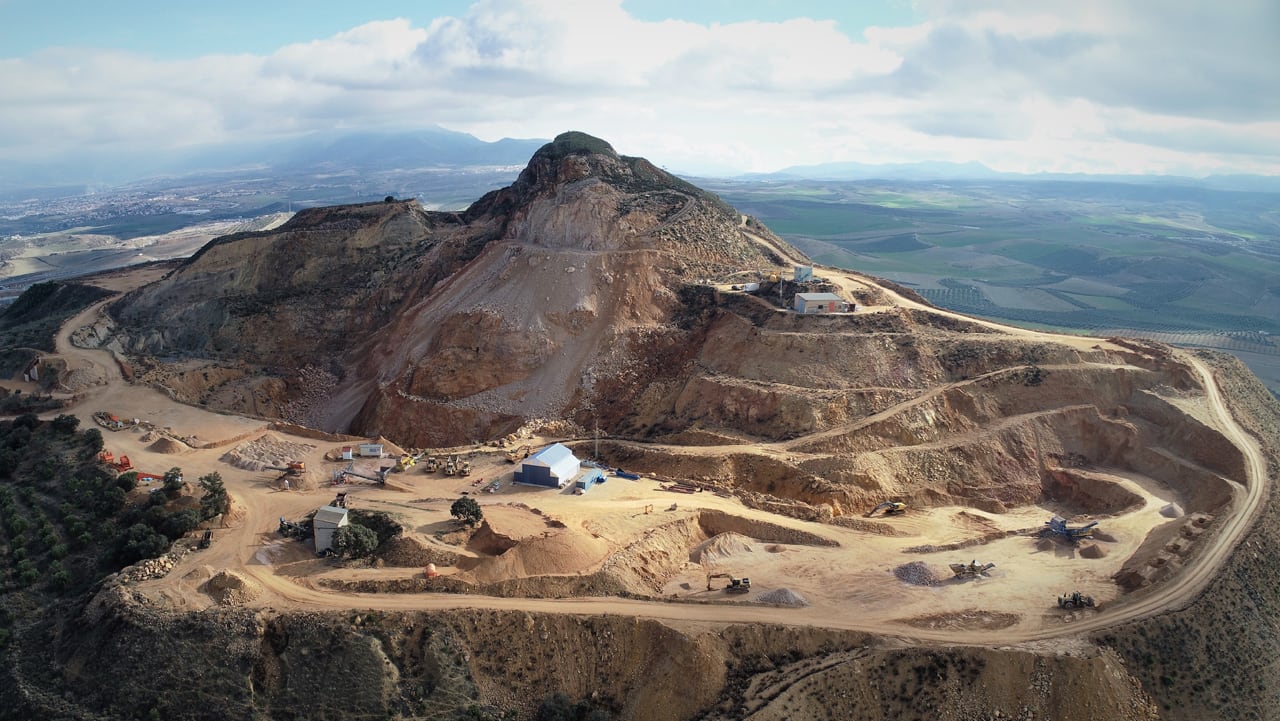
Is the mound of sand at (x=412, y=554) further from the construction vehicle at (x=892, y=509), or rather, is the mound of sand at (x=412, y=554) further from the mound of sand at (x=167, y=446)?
the construction vehicle at (x=892, y=509)

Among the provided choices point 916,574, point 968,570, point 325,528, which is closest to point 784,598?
point 916,574

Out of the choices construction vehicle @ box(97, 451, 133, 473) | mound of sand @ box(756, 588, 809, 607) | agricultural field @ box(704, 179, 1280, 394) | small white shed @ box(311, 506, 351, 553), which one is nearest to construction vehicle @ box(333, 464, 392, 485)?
small white shed @ box(311, 506, 351, 553)

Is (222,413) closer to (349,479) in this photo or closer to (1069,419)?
(349,479)

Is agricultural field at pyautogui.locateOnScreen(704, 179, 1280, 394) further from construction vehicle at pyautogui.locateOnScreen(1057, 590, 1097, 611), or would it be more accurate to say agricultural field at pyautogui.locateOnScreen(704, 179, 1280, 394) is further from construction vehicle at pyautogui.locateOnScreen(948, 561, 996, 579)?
construction vehicle at pyautogui.locateOnScreen(948, 561, 996, 579)

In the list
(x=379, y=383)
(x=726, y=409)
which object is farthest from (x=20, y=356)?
(x=726, y=409)

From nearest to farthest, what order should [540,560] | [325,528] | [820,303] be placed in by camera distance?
[540,560] < [325,528] < [820,303]

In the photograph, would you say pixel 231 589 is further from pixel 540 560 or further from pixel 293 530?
pixel 540 560
